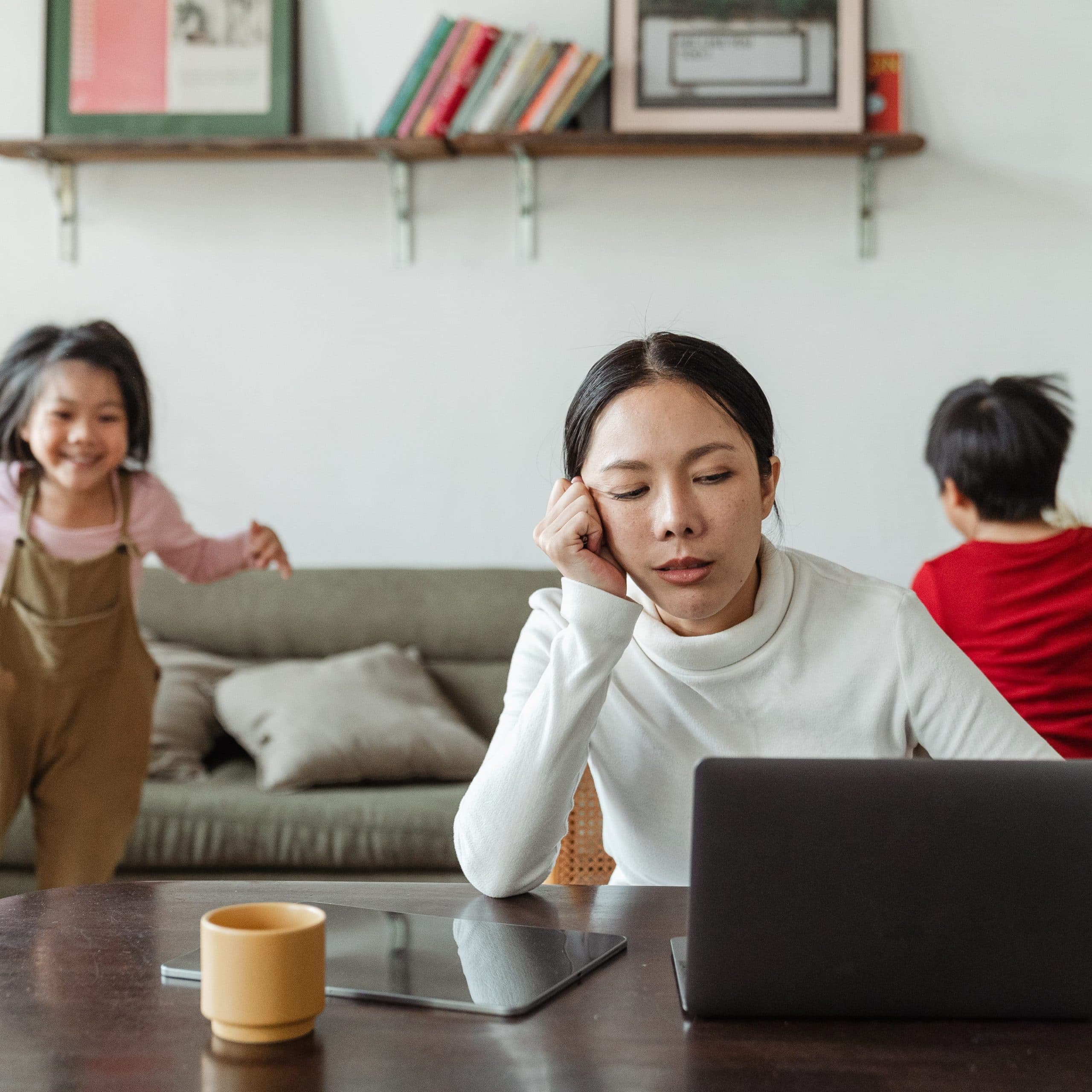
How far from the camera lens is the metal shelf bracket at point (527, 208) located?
309 centimetres

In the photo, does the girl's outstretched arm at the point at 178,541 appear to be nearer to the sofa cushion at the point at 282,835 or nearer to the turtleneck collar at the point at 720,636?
the sofa cushion at the point at 282,835

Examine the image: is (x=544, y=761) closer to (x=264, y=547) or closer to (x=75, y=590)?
(x=264, y=547)

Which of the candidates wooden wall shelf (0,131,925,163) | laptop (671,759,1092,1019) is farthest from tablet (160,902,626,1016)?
wooden wall shelf (0,131,925,163)

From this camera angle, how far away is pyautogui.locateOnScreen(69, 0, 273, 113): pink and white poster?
3068mm

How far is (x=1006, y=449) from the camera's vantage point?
1900mm

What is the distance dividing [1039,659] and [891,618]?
71 centimetres

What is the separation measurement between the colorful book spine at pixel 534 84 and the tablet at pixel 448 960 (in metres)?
2.38

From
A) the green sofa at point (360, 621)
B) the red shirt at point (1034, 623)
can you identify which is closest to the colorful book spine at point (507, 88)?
the green sofa at point (360, 621)

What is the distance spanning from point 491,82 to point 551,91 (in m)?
0.15

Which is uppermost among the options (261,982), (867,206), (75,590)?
(867,206)

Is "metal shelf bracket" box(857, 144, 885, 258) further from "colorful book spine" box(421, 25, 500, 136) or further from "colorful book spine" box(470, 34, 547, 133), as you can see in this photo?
"colorful book spine" box(421, 25, 500, 136)

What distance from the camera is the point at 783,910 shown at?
71 centimetres

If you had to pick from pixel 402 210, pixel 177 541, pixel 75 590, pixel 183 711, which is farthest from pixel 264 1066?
pixel 402 210

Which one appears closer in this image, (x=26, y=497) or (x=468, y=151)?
(x=26, y=497)
